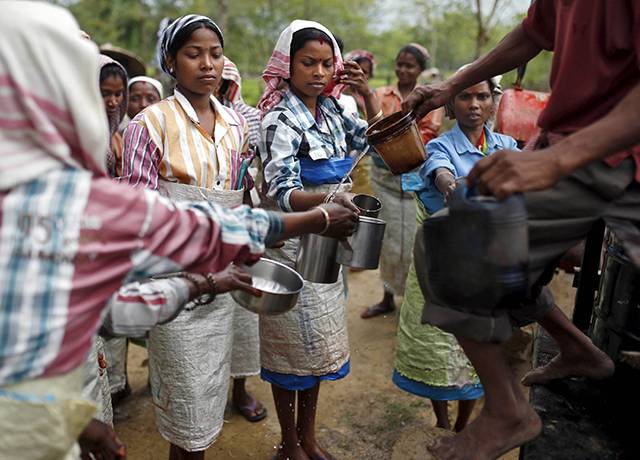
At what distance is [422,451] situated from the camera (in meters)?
2.15

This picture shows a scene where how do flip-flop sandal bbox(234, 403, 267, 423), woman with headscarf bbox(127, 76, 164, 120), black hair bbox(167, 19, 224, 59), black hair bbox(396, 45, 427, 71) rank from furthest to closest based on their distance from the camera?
1. black hair bbox(396, 45, 427, 71)
2. woman with headscarf bbox(127, 76, 164, 120)
3. flip-flop sandal bbox(234, 403, 267, 423)
4. black hair bbox(167, 19, 224, 59)

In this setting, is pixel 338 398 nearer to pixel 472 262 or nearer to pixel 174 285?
pixel 174 285

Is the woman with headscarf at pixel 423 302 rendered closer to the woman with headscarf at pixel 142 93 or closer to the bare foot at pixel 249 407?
the bare foot at pixel 249 407

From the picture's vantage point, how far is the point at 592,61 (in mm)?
1529

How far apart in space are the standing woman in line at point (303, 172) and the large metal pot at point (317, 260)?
24cm

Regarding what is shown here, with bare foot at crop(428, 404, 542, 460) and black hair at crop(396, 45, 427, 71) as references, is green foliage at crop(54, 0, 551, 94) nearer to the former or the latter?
black hair at crop(396, 45, 427, 71)

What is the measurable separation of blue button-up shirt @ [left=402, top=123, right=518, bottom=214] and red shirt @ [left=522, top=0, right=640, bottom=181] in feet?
3.71

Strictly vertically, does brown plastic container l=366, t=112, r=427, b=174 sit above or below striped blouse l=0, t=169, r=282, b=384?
above

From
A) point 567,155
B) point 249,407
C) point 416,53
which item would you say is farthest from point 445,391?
point 416,53

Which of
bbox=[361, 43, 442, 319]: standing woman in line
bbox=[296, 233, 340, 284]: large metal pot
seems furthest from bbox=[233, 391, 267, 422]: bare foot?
bbox=[361, 43, 442, 319]: standing woman in line

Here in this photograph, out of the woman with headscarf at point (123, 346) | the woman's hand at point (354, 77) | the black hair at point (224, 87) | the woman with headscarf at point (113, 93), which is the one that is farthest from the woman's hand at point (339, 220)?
the black hair at point (224, 87)

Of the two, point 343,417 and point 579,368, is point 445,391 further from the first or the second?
point 579,368

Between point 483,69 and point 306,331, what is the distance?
1485mm

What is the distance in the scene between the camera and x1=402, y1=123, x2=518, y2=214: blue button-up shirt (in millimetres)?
2818
